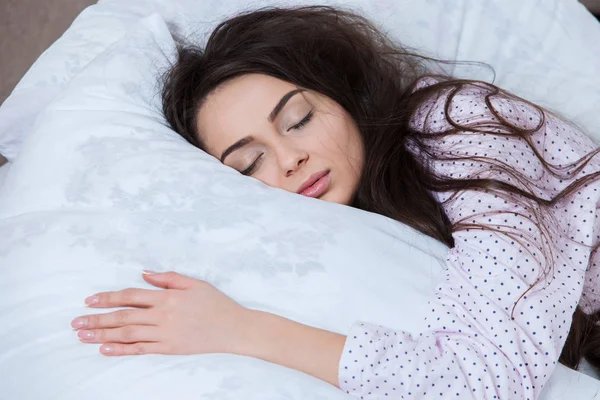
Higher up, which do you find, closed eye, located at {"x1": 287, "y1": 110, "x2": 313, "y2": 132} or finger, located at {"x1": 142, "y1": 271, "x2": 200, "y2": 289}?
closed eye, located at {"x1": 287, "y1": 110, "x2": 313, "y2": 132}

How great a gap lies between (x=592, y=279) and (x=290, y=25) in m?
0.74

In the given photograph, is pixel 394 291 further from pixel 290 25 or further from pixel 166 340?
pixel 290 25

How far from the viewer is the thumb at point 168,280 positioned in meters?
1.09

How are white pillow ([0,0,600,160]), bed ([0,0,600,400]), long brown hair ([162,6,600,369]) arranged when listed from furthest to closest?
1. white pillow ([0,0,600,160])
2. long brown hair ([162,6,600,369])
3. bed ([0,0,600,400])

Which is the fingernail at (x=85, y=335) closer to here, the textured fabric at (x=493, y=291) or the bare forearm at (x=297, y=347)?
the bare forearm at (x=297, y=347)

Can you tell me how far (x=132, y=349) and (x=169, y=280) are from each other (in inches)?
4.3

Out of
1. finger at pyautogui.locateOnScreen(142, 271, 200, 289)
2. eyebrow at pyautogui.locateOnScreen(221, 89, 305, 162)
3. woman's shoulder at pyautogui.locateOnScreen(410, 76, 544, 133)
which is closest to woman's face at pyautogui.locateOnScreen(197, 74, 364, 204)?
eyebrow at pyautogui.locateOnScreen(221, 89, 305, 162)

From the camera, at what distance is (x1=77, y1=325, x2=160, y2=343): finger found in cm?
105

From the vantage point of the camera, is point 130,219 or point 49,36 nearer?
point 130,219

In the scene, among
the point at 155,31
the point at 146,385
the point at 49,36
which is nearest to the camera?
the point at 146,385

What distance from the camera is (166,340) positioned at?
106 cm

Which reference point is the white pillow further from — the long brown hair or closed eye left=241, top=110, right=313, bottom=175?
closed eye left=241, top=110, right=313, bottom=175

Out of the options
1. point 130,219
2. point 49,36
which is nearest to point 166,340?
point 130,219

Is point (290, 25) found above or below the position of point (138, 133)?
above
